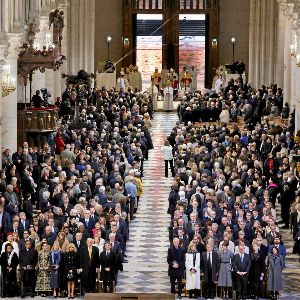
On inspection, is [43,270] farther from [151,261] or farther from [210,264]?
[151,261]

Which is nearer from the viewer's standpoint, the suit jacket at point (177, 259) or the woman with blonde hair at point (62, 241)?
the woman with blonde hair at point (62, 241)

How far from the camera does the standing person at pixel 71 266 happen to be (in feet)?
122

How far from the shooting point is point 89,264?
37500mm

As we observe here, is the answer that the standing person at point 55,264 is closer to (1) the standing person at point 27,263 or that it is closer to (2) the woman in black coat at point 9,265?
(1) the standing person at point 27,263

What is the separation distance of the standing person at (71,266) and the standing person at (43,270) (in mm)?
462

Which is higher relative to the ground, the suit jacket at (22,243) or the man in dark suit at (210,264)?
the suit jacket at (22,243)

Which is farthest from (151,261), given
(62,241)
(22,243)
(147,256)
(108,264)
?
Result: (22,243)

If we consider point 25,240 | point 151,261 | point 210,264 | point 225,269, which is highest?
Answer: point 25,240

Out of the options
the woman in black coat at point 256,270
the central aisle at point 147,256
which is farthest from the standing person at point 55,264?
the woman in black coat at point 256,270

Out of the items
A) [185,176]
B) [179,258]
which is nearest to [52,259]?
[179,258]

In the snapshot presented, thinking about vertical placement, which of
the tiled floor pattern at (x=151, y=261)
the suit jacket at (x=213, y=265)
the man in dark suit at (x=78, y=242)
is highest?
the man in dark suit at (x=78, y=242)

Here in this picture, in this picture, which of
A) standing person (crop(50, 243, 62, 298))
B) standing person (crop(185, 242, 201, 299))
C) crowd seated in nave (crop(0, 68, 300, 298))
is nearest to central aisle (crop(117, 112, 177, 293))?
crowd seated in nave (crop(0, 68, 300, 298))

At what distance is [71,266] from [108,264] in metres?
0.96

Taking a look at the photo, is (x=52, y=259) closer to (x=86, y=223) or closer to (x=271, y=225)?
(x=86, y=223)
